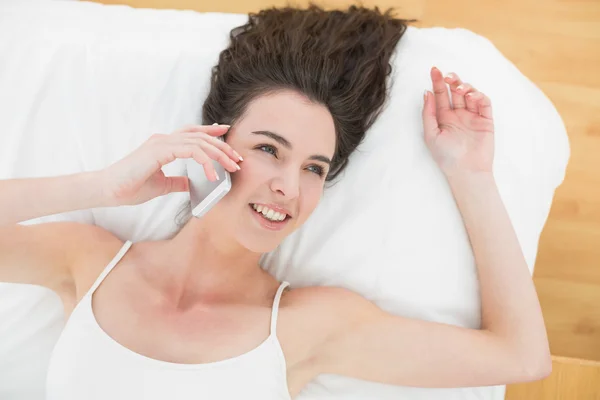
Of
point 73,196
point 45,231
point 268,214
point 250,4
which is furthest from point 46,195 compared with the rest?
point 250,4

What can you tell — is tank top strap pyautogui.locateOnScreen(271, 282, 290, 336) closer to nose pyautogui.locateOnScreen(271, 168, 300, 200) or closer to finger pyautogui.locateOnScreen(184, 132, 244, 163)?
nose pyautogui.locateOnScreen(271, 168, 300, 200)

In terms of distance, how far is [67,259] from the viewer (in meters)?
1.52

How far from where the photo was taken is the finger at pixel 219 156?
1244 mm

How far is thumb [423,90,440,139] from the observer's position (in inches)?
61.2

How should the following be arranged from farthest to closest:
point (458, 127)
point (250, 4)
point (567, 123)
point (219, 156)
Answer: point (250, 4), point (567, 123), point (458, 127), point (219, 156)

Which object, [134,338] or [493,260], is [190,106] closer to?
[134,338]

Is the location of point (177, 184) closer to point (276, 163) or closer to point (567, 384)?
point (276, 163)

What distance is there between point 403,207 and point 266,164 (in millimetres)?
437

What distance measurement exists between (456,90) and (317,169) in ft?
1.44

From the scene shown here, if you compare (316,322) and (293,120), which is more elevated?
(293,120)

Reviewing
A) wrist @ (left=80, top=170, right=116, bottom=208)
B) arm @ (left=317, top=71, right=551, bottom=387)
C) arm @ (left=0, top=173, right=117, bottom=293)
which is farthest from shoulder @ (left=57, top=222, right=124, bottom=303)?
arm @ (left=317, top=71, right=551, bottom=387)

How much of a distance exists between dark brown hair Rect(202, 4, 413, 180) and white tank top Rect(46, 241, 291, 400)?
53cm

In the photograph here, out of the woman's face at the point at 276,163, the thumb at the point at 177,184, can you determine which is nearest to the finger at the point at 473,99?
the woman's face at the point at 276,163

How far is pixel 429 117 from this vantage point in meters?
1.56
